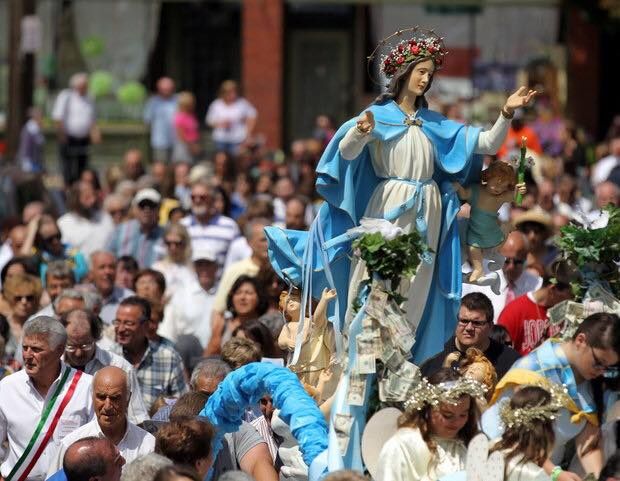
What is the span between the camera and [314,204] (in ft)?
61.7

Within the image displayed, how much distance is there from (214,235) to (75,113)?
32.0ft

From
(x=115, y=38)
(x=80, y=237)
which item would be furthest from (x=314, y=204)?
(x=115, y=38)

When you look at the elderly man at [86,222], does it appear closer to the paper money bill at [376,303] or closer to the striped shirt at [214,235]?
the striped shirt at [214,235]

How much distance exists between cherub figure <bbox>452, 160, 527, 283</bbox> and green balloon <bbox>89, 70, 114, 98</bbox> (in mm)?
19434

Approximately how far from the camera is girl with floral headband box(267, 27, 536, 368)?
376 inches

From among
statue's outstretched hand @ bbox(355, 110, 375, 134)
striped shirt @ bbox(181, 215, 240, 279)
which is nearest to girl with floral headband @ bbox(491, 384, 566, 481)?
statue's outstretched hand @ bbox(355, 110, 375, 134)

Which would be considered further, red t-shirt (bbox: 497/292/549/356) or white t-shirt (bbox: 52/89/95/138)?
white t-shirt (bbox: 52/89/95/138)

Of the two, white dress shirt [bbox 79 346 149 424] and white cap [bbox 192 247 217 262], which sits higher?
white cap [bbox 192 247 217 262]

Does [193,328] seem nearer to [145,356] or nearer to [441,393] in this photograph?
[145,356]

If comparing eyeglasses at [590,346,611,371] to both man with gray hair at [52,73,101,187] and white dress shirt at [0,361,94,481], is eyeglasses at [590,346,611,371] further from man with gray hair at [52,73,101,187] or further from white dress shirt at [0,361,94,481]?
man with gray hair at [52,73,101,187]

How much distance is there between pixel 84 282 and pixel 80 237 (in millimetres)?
2873

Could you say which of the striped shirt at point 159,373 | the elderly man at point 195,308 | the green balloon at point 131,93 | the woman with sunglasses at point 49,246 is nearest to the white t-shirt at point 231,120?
the green balloon at point 131,93

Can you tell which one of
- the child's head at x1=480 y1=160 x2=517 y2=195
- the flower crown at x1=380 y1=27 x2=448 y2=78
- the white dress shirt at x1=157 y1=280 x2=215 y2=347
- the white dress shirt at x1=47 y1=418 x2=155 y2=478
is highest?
the flower crown at x1=380 y1=27 x2=448 y2=78

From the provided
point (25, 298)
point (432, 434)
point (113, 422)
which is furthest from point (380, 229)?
point (25, 298)
